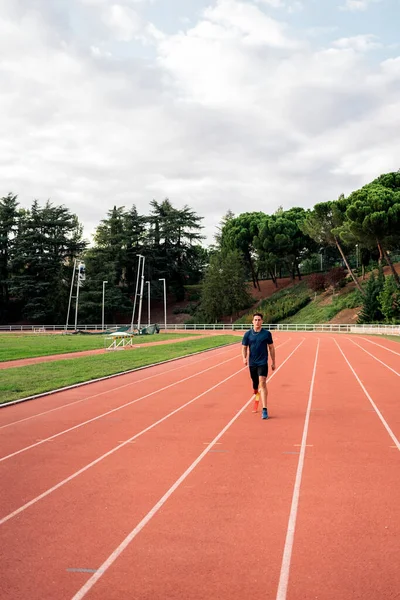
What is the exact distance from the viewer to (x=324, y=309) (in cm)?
6128

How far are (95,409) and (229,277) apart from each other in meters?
59.4

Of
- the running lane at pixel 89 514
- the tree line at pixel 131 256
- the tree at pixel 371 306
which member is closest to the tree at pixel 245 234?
the tree line at pixel 131 256

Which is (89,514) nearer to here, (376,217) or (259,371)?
(259,371)

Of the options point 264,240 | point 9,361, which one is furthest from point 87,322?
point 9,361

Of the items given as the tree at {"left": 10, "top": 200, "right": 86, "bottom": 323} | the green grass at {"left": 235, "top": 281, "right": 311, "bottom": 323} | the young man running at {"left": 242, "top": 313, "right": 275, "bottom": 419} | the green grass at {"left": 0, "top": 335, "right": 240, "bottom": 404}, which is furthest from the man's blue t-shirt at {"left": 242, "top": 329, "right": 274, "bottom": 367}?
the tree at {"left": 10, "top": 200, "right": 86, "bottom": 323}

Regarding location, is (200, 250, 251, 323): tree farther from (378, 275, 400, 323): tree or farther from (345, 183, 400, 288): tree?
(378, 275, 400, 323): tree

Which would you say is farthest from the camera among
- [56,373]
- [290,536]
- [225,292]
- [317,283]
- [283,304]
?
[225,292]

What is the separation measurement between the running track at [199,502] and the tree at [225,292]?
189ft

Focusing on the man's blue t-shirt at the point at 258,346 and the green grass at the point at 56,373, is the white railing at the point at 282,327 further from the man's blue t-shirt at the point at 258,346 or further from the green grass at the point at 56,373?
the man's blue t-shirt at the point at 258,346

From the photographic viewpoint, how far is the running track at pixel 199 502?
150 inches

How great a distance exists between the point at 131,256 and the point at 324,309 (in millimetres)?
33482

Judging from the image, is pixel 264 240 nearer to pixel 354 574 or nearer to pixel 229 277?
pixel 229 277

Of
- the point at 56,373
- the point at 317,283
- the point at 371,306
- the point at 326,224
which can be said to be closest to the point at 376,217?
the point at 371,306

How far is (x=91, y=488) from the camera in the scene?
19.2ft
